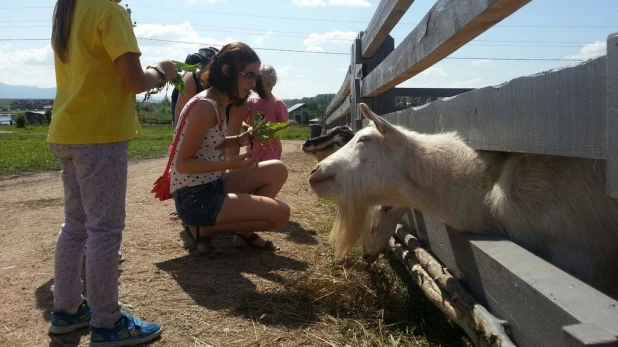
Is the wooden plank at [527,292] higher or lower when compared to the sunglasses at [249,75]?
lower

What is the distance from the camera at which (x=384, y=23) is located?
4438 mm

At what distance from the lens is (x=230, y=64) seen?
3904mm

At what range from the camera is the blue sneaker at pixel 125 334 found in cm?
264

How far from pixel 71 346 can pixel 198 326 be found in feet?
2.08

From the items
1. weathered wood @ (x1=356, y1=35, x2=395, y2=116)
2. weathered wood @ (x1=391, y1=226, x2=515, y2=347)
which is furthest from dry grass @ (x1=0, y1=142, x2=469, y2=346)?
weathered wood @ (x1=356, y1=35, x2=395, y2=116)

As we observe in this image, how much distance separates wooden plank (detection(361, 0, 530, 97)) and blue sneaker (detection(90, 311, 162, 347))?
211cm

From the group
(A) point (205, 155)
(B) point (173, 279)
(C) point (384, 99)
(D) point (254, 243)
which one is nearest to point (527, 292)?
(B) point (173, 279)

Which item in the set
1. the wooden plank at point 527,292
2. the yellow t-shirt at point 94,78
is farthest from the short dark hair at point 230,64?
the wooden plank at point 527,292

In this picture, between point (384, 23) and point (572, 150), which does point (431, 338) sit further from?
point (384, 23)

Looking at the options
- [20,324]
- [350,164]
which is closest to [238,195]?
[350,164]

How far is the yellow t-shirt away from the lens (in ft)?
8.20

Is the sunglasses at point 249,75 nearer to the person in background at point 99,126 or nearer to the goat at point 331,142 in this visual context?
the goat at point 331,142

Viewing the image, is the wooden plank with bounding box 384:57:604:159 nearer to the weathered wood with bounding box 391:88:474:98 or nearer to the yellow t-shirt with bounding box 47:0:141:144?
the yellow t-shirt with bounding box 47:0:141:144

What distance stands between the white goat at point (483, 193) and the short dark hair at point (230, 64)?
1159 mm
